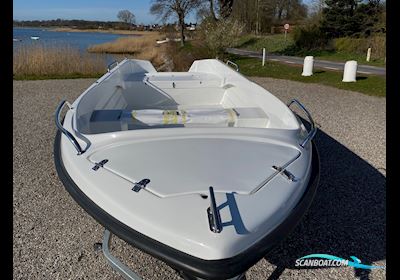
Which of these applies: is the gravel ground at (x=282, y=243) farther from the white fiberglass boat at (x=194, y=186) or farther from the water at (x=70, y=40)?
the water at (x=70, y=40)

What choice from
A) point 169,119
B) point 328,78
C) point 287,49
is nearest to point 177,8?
point 287,49

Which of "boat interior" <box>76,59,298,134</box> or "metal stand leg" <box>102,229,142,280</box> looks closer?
"metal stand leg" <box>102,229,142,280</box>

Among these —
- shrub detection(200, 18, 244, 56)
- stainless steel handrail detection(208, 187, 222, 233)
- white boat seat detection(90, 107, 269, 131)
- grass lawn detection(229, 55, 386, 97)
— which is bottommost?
stainless steel handrail detection(208, 187, 222, 233)

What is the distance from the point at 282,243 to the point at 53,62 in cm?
990

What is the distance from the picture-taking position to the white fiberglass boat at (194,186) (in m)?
1.26

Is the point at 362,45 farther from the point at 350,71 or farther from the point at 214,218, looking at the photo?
the point at 214,218

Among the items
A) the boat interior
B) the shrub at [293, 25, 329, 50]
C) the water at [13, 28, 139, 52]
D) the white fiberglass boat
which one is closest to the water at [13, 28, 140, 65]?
the water at [13, 28, 139, 52]

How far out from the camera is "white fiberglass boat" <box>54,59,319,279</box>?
1256mm

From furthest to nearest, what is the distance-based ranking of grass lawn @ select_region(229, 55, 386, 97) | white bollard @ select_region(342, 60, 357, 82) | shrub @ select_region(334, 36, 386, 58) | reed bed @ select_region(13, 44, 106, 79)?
shrub @ select_region(334, 36, 386, 58) → reed bed @ select_region(13, 44, 106, 79) → white bollard @ select_region(342, 60, 357, 82) → grass lawn @ select_region(229, 55, 386, 97)

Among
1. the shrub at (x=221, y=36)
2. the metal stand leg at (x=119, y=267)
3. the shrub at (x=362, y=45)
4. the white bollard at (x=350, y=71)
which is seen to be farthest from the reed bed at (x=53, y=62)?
the shrub at (x=362, y=45)

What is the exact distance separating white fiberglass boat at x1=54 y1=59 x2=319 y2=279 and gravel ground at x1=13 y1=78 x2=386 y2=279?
1.13ft

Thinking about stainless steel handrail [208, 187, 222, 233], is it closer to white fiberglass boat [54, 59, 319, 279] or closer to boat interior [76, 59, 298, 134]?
white fiberglass boat [54, 59, 319, 279]

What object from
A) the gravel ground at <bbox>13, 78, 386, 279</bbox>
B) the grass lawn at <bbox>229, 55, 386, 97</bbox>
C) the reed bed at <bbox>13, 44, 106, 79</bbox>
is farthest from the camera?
the reed bed at <bbox>13, 44, 106, 79</bbox>

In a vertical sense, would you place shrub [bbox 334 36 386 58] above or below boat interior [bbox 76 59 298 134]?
above
